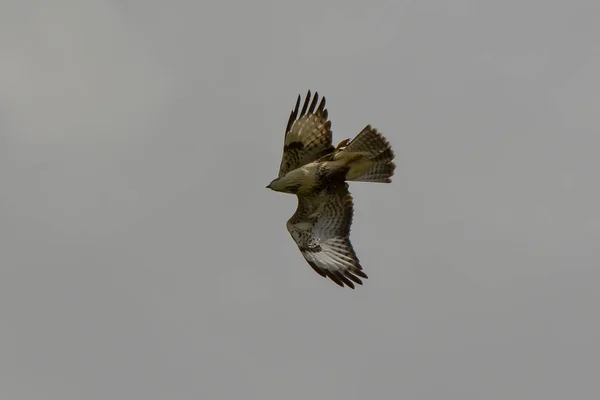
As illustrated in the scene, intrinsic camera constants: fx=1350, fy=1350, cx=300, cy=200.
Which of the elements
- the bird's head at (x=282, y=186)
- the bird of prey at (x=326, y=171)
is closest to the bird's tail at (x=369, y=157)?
the bird of prey at (x=326, y=171)

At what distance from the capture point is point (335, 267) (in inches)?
755

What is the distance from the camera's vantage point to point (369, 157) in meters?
19.1

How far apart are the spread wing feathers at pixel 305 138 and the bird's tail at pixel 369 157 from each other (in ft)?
0.99

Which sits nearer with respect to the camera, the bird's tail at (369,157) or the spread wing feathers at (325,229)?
the bird's tail at (369,157)

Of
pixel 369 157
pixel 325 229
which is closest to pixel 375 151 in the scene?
pixel 369 157

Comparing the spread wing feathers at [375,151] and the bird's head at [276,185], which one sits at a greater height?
the spread wing feathers at [375,151]

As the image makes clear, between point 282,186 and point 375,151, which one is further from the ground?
point 375,151

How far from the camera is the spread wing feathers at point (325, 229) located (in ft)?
63.3

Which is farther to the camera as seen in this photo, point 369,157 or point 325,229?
point 325,229

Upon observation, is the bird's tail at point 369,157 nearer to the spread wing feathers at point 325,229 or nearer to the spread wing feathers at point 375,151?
the spread wing feathers at point 375,151

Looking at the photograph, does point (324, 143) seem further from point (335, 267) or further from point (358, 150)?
point (335, 267)

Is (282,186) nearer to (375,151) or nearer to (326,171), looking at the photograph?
(326,171)

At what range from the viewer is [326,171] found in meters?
18.9

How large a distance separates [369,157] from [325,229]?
1286mm
